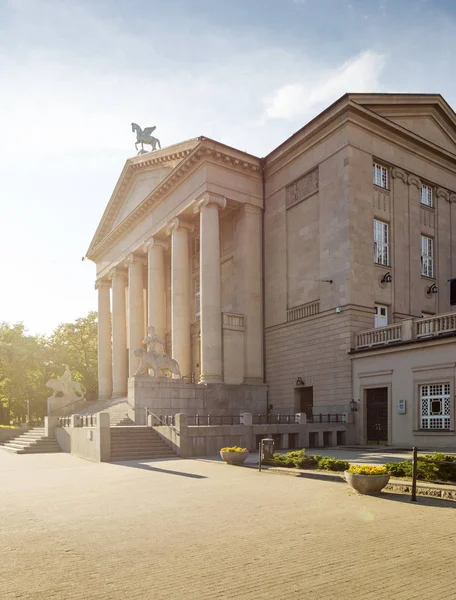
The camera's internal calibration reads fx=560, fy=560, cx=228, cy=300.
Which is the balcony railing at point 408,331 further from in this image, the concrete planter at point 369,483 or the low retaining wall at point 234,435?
the concrete planter at point 369,483

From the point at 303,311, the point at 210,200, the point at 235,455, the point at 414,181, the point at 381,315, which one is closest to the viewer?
the point at 235,455

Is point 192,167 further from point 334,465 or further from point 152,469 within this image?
point 334,465

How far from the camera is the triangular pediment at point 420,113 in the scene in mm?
37906

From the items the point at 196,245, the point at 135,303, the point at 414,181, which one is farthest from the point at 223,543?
the point at 135,303

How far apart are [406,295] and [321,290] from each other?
6026 mm

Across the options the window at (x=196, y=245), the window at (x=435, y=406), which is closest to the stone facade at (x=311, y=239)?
the window at (x=435, y=406)

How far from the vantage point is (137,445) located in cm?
2702

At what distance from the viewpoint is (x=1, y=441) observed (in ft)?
133

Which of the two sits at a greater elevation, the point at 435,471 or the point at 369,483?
the point at 435,471

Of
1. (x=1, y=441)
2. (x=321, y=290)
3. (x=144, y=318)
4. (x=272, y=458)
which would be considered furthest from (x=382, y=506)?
(x=144, y=318)

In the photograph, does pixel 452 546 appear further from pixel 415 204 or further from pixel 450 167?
pixel 450 167

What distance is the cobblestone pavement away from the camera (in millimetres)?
6945

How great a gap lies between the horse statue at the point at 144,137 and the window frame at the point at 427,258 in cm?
2852

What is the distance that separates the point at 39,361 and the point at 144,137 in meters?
32.5
